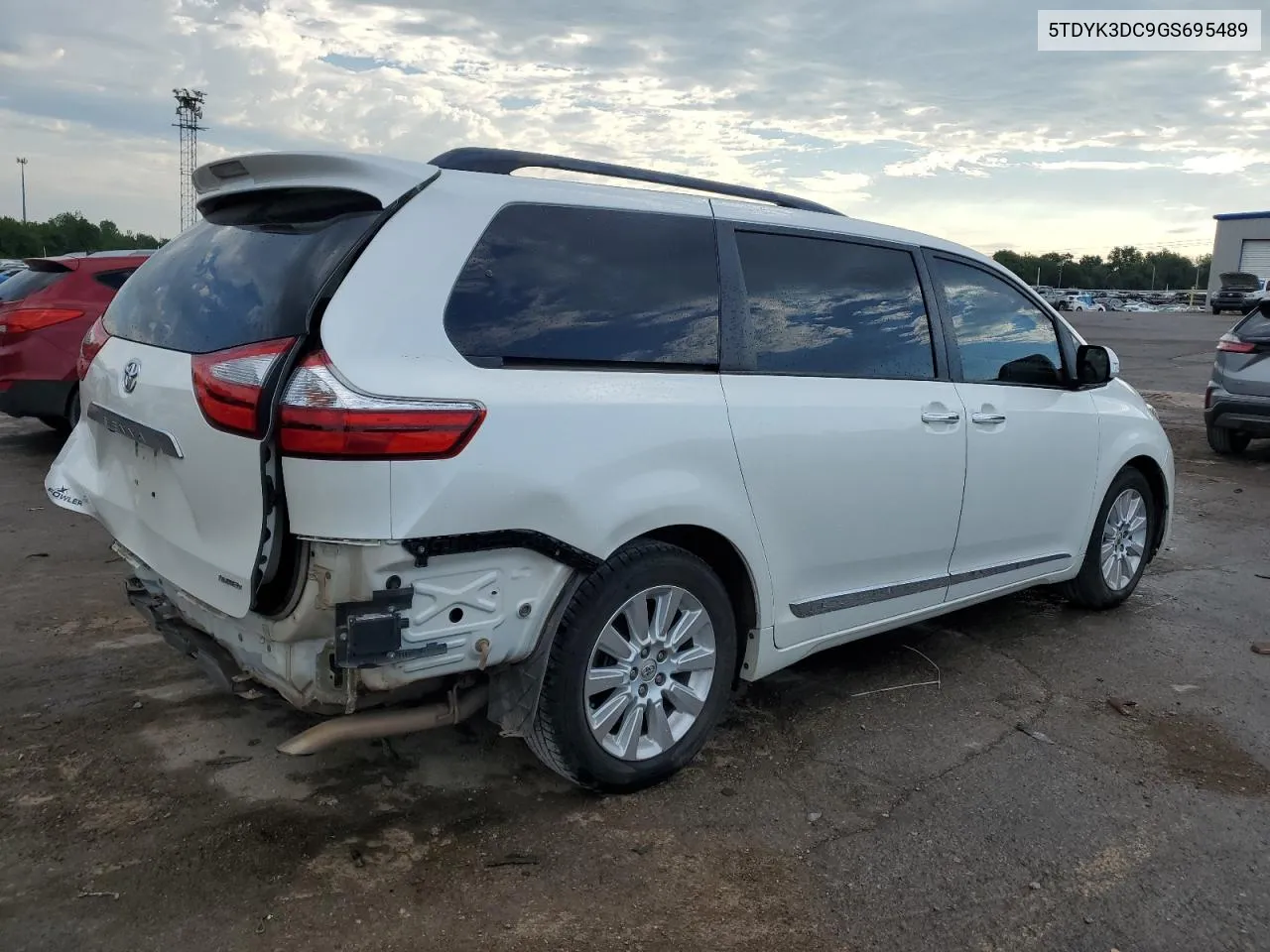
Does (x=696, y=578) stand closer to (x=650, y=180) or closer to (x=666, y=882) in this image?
(x=666, y=882)

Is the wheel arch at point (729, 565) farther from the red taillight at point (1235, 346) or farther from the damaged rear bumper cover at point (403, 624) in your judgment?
the red taillight at point (1235, 346)

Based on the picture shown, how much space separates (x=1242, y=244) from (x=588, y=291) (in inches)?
2620

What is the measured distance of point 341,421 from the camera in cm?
254

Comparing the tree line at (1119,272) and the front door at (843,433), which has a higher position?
the tree line at (1119,272)

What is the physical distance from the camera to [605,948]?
2.56 m

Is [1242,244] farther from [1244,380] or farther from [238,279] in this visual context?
[238,279]

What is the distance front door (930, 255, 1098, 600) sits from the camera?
429cm

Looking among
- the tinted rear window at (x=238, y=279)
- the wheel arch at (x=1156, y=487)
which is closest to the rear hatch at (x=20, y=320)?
the tinted rear window at (x=238, y=279)

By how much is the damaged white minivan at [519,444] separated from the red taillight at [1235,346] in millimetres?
7128

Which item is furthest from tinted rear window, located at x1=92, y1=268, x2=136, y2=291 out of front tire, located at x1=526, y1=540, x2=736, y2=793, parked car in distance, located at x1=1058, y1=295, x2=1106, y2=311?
parked car in distance, located at x1=1058, y1=295, x2=1106, y2=311

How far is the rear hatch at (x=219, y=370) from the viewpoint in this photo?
266 cm

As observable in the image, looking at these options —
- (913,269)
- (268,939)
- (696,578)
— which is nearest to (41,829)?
(268,939)

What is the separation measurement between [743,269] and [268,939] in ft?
8.08

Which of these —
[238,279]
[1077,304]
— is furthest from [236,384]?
[1077,304]
